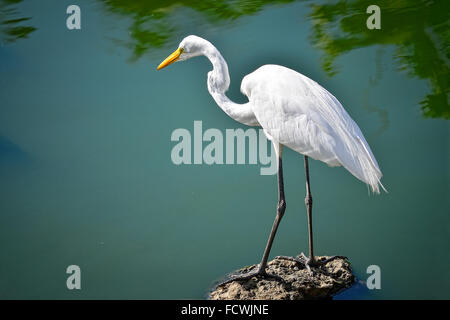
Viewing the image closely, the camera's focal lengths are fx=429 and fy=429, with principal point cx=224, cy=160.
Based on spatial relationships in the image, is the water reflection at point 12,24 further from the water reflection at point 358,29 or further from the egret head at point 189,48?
the egret head at point 189,48

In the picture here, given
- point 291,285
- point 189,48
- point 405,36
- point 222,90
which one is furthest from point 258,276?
point 405,36

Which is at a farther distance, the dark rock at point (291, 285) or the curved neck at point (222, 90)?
the curved neck at point (222, 90)

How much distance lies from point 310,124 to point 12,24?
1761 mm

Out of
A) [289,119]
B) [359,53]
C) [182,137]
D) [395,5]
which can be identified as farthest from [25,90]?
[395,5]

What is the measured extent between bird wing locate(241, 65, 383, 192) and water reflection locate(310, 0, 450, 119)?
24.8 inches

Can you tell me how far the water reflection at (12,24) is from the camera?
94.4 inches

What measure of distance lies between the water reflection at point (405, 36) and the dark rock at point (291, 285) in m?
1.10

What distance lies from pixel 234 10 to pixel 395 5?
2.98 feet

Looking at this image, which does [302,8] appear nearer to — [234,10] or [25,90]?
[234,10]

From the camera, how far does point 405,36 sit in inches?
97.1

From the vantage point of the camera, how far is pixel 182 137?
2383 millimetres

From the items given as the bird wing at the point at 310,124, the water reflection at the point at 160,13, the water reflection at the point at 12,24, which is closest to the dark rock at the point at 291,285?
the bird wing at the point at 310,124

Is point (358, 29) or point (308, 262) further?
point (358, 29)

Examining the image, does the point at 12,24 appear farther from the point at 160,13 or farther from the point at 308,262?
the point at 308,262
